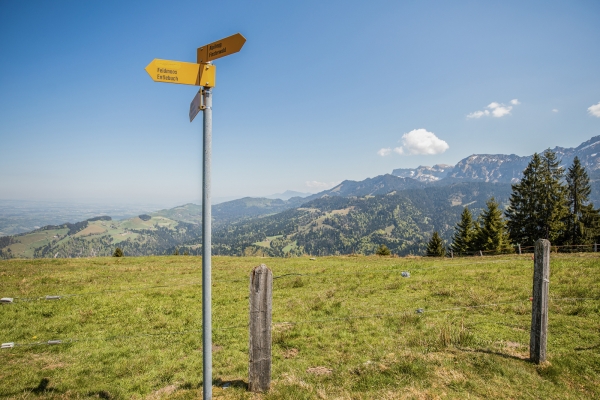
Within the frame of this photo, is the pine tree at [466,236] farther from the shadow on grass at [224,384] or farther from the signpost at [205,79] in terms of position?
the signpost at [205,79]

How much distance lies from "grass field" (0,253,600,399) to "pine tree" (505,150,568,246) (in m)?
39.3

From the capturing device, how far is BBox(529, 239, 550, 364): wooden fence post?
6.05 meters

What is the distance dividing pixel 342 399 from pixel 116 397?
498 centimetres

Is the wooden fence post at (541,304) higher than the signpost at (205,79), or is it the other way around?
the signpost at (205,79)

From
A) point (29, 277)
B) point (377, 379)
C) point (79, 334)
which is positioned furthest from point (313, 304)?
point (29, 277)

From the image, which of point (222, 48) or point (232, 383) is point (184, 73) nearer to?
point (222, 48)

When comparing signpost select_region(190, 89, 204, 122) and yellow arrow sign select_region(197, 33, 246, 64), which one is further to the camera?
signpost select_region(190, 89, 204, 122)

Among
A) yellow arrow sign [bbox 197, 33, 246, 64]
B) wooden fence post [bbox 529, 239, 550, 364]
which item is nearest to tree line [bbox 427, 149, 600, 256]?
wooden fence post [bbox 529, 239, 550, 364]

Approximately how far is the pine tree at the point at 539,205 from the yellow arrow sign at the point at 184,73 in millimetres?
A: 57788

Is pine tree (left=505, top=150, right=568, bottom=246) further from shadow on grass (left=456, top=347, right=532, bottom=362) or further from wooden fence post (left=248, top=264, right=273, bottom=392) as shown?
wooden fence post (left=248, top=264, right=273, bottom=392)

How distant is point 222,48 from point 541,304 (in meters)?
8.02

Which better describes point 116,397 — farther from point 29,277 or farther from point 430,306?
point 29,277

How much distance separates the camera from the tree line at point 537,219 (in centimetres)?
4681

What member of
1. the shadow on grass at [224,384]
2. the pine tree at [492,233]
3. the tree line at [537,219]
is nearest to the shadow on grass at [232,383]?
the shadow on grass at [224,384]
